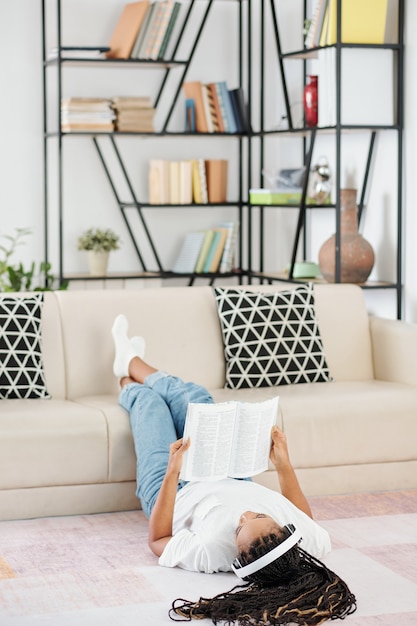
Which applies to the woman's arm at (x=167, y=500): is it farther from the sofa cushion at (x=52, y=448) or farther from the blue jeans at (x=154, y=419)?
the sofa cushion at (x=52, y=448)

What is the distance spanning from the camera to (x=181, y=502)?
3271mm

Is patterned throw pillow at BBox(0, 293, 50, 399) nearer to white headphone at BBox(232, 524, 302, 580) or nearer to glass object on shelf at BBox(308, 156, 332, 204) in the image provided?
white headphone at BBox(232, 524, 302, 580)

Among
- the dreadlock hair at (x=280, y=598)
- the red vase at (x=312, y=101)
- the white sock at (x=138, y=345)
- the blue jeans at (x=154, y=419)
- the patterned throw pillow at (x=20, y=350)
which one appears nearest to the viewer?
the dreadlock hair at (x=280, y=598)

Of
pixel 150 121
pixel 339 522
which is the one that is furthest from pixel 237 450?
pixel 150 121

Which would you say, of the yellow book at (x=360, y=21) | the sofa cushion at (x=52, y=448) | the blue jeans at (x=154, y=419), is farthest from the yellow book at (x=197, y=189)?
the sofa cushion at (x=52, y=448)

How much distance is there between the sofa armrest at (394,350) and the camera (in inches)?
174

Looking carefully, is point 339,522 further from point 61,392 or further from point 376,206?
point 376,206

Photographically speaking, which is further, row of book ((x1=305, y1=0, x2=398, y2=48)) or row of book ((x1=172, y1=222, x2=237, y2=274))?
row of book ((x1=172, y1=222, x2=237, y2=274))

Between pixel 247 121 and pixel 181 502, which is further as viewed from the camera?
pixel 247 121

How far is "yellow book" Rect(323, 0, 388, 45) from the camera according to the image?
5.09 metres

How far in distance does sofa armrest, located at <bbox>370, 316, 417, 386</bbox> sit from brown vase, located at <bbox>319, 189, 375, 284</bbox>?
0.57 metres

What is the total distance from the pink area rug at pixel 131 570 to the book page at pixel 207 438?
292 mm

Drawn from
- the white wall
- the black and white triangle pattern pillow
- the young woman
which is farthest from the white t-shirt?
the white wall

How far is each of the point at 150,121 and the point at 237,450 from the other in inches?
123
